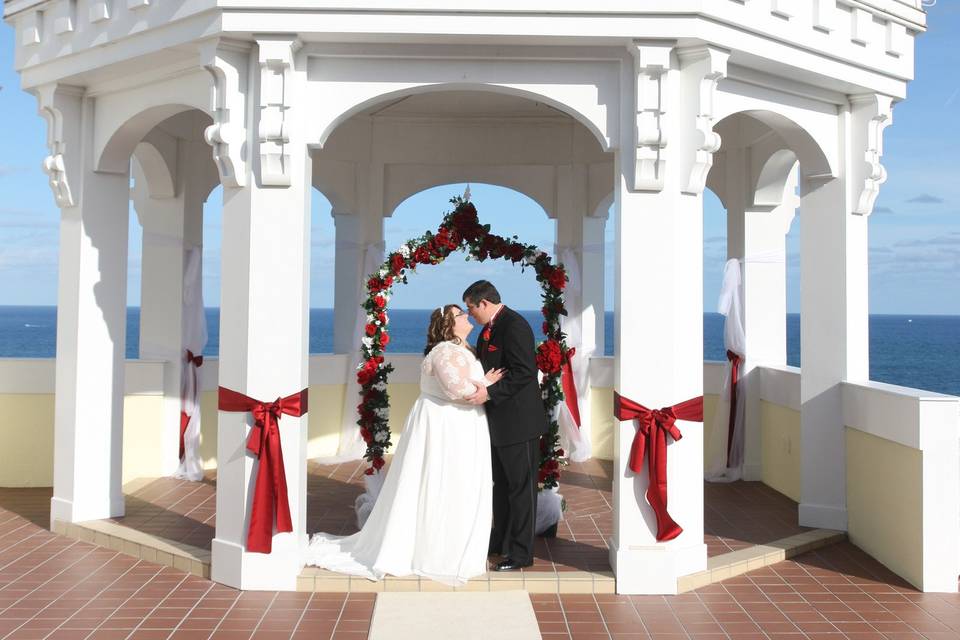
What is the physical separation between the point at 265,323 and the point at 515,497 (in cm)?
200

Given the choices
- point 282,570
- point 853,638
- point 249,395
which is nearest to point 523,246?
point 249,395

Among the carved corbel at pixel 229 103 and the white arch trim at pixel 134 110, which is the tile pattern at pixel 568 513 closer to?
the carved corbel at pixel 229 103

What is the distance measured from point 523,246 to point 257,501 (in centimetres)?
306

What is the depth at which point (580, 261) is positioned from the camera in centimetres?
1059

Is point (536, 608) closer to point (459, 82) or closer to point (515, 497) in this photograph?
point (515, 497)

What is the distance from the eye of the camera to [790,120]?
6.64m

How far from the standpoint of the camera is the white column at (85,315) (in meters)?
7.02

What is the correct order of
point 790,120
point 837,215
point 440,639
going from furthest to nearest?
point 837,215 → point 790,120 → point 440,639

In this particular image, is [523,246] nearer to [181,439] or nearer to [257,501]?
[257,501]

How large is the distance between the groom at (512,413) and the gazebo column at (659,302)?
0.58 metres

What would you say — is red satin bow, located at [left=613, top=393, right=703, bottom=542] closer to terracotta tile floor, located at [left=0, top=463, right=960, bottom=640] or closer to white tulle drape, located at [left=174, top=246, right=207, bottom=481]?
terracotta tile floor, located at [left=0, top=463, right=960, bottom=640]

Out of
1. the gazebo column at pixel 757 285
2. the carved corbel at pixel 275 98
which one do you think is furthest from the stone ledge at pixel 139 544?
the gazebo column at pixel 757 285

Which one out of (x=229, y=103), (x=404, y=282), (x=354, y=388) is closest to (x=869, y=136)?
(x=404, y=282)

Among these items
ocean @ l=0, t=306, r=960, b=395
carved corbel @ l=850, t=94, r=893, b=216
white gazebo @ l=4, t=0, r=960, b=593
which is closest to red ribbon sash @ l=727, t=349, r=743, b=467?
white gazebo @ l=4, t=0, r=960, b=593
